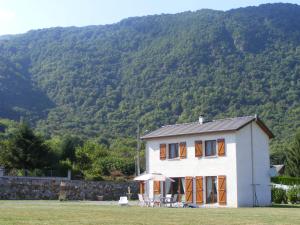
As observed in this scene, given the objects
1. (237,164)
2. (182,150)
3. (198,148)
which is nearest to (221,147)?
(237,164)

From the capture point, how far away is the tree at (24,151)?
44.1 m

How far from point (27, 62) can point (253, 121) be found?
291ft

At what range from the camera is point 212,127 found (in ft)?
111

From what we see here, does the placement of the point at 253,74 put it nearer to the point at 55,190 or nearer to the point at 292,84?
the point at 292,84

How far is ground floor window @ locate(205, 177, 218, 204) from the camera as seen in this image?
3344 cm

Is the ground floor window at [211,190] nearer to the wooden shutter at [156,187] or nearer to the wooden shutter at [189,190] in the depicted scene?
the wooden shutter at [189,190]

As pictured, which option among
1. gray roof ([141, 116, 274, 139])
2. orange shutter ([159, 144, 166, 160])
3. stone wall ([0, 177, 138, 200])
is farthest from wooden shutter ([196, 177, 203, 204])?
stone wall ([0, 177, 138, 200])

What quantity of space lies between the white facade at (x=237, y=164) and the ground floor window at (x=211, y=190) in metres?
0.28

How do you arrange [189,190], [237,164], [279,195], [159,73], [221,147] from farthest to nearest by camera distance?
[159,73]
[279,195]
[189,190]
[221,147]
[237,164]

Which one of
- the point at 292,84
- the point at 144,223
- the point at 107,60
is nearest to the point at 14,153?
the point at 144,223

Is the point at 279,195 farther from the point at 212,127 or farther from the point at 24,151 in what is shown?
the point at 24,151

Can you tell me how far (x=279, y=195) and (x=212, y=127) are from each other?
6.01 meters

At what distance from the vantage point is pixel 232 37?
114m

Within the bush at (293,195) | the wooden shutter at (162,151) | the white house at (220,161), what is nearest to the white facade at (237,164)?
the white house at (220,161)
